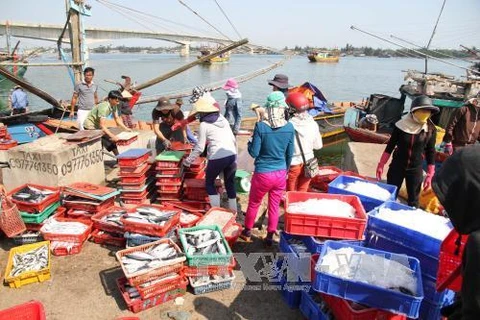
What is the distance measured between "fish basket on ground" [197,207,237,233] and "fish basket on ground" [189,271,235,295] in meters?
0.93

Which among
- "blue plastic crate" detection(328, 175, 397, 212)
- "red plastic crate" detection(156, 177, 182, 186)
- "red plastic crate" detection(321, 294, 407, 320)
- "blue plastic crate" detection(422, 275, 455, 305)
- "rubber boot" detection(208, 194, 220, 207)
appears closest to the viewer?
"red plastic crate" detection(321, 294, 407, 320)

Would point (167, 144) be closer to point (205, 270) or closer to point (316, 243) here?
point (205, 270)

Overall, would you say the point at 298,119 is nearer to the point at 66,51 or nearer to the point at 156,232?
the point at 156,232

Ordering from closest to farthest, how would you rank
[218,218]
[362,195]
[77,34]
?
[362,195]
[218,218]
[77,34]

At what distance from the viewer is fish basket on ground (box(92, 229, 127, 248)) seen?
494 centimetres

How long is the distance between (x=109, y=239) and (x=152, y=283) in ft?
5.22

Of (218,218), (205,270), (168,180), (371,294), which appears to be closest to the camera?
(371,294)

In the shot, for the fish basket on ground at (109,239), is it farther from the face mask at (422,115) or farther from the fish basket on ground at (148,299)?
the face mask at (422,115)

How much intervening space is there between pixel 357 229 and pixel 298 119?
80.7 inches

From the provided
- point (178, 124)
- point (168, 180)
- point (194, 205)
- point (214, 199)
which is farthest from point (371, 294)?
point (178, 124)

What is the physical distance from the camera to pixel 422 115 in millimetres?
4523

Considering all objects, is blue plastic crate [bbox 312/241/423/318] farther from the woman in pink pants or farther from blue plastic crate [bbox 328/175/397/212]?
the woman in pink pants

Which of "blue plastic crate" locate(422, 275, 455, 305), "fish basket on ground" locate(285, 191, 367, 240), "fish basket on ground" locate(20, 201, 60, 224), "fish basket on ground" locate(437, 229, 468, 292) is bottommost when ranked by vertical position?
"fish basket on ground" locate(20, 201, 60, 224)

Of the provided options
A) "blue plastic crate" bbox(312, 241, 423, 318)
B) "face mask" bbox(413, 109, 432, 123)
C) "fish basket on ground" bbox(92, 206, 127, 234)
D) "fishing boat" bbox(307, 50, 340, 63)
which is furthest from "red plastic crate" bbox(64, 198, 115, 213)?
"fishing boat" bbox(307, 50, 340, 63)
